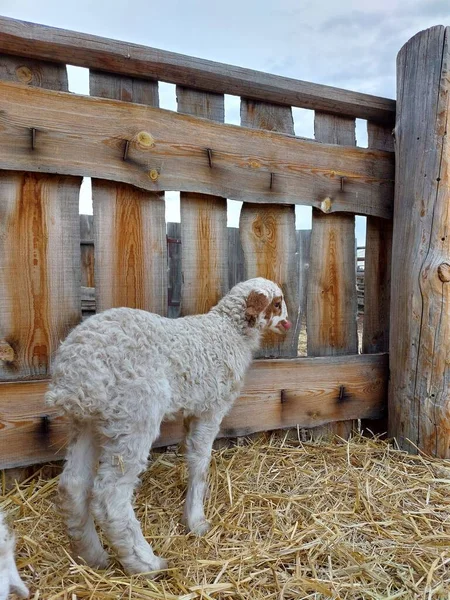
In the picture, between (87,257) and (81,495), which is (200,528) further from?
(87,257)

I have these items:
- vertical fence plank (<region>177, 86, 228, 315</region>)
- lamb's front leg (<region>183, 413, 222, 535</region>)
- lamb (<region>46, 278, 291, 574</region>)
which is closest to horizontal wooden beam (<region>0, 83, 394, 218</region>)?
vertical fence plank (<region>177, 86, 228, 315</region>)

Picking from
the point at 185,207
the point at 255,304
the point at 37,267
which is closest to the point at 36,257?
the point at 37,267

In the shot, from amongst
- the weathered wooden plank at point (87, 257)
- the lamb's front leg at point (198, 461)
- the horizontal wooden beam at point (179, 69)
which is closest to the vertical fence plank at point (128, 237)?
the horizontal wooden beam at point (179, 69)

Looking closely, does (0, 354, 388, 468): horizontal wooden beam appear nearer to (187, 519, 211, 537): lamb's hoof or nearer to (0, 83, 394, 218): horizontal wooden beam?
(187, 519, 211, 537): lamb's hoof

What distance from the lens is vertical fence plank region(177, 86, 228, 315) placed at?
299 cm

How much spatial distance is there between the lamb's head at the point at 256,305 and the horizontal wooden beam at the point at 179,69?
1350mm

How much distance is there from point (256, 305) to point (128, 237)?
0.92 m

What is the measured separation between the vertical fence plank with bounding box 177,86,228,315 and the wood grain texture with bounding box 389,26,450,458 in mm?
1309

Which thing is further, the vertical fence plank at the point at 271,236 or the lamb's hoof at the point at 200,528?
the vertical fence plank at the point at 271,236

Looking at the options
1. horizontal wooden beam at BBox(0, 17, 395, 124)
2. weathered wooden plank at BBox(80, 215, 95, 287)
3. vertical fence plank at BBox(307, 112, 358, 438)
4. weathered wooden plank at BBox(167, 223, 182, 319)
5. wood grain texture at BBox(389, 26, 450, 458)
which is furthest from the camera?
weathered wooden plank at BBox(167, 223, 182, 319)

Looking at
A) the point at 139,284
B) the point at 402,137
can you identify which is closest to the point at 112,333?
the point at 139,284

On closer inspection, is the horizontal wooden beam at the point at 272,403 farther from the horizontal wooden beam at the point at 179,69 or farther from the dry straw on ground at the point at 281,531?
the horizontal wooden beam at the point at 179,69

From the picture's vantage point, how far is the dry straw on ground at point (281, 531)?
6.43ft

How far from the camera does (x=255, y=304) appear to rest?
256cm
